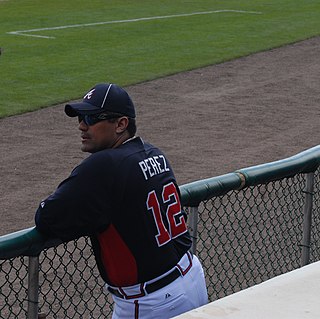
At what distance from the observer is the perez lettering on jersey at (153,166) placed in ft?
13.3

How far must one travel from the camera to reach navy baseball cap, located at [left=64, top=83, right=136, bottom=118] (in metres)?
4.09

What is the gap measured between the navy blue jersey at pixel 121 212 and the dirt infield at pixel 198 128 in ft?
16.5

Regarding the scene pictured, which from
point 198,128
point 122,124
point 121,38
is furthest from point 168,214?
point 121,38

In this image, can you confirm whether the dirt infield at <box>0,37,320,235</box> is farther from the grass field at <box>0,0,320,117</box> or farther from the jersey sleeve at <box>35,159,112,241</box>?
the jersey sleeve at <box>35,159,112,241</box>

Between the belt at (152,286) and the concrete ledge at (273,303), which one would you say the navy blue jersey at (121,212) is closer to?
the belt at (152,286)

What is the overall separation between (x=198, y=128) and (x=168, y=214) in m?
9.38

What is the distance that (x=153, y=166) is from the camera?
161 inches

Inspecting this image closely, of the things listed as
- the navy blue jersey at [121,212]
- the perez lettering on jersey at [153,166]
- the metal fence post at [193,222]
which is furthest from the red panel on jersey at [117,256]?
the metal fence post at [193,222]

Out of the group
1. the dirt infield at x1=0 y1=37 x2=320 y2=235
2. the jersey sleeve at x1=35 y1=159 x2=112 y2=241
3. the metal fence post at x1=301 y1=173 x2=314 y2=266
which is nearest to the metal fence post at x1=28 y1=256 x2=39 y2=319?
the jersey sleeve at x1=35 y1=159 x2=112 y2=241

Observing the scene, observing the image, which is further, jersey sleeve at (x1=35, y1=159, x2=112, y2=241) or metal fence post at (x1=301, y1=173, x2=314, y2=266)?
metal fence post at (x1=301, y1=173, x2=314, y2=266)

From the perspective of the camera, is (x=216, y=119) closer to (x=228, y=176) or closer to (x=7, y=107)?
(x=7, y=107)

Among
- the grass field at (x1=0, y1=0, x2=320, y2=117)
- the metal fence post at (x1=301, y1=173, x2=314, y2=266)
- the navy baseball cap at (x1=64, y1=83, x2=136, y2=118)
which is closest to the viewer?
the navy baseball cap at (x1=64, y1=83, x2=136, y2=118)

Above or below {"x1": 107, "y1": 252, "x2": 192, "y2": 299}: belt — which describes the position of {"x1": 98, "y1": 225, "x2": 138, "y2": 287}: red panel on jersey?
above

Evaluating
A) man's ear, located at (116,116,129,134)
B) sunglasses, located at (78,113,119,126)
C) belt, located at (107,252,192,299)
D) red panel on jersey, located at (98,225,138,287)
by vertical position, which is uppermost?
sunglasses, located at (78,113,119,126)
